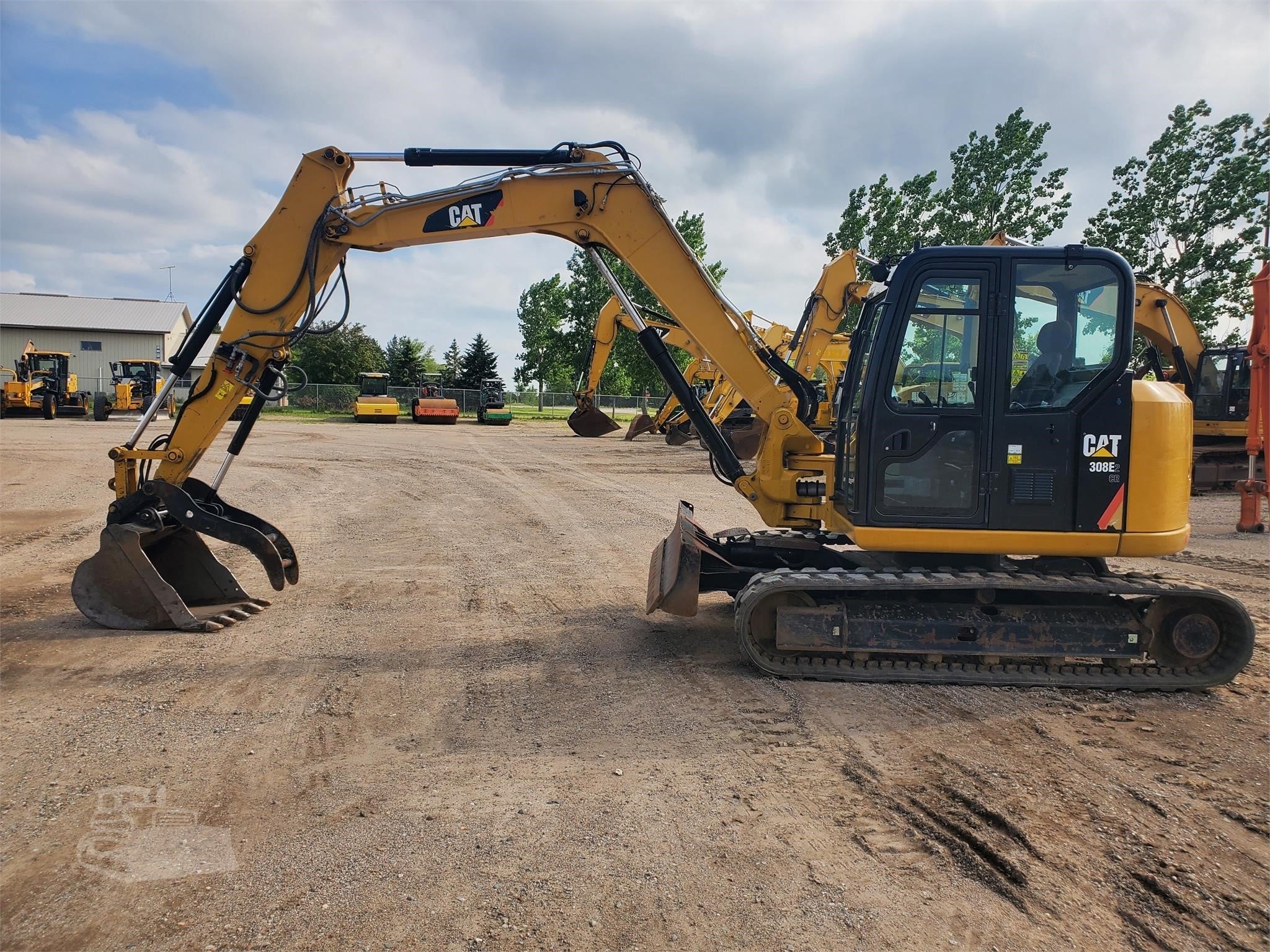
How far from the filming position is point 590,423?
28359mm

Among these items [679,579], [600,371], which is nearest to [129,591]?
[679,579]

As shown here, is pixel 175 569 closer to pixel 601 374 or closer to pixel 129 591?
pixel 129 591

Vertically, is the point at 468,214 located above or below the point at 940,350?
above

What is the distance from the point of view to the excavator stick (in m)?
28.1

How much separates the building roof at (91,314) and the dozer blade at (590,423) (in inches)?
1707

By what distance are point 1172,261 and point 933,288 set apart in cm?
2699

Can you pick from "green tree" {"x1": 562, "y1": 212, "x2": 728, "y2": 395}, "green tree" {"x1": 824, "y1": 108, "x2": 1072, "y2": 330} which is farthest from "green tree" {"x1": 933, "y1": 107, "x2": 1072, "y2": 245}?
"green tree" {"x1": 562, "y1": 212, "x2": 728, "y2": 395}

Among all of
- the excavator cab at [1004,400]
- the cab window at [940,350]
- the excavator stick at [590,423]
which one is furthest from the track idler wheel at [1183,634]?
the excavator stick at [590,423]

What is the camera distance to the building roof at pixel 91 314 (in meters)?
56.1

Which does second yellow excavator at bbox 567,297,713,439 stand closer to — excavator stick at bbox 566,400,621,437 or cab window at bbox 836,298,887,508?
excavator stick at bbox 566,400,621,437

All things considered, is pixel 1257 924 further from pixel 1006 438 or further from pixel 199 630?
pixel 199 630

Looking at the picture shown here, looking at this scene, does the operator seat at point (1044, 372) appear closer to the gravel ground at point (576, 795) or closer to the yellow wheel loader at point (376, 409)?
the gravel ground at point (576, 795)

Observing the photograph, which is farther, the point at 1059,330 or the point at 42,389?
the point at 42,389

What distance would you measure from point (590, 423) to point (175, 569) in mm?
21473
